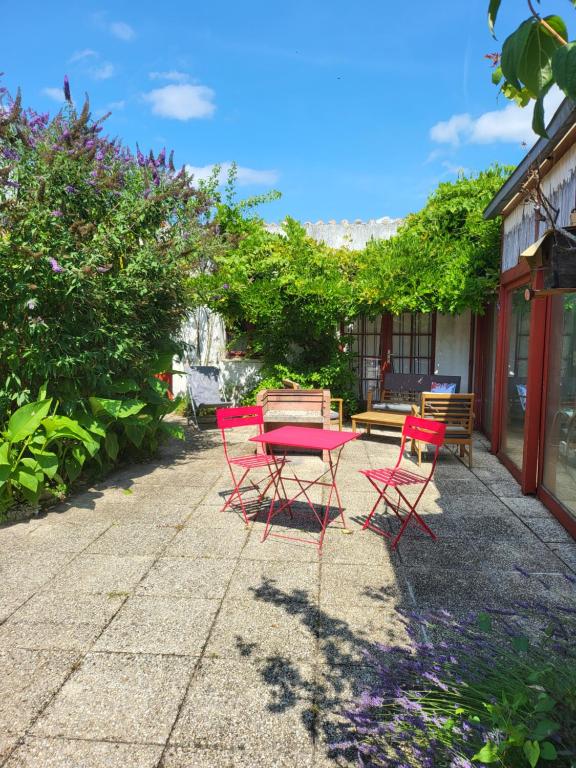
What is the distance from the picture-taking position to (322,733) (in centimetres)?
212

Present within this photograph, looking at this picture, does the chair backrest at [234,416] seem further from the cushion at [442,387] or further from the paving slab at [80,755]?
the cushion at [442,387]

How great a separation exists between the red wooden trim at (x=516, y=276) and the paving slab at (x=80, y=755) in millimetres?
5692

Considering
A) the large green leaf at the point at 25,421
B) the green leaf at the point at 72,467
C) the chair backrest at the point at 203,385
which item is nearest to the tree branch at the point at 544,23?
the large green leaf at the point at 25,421

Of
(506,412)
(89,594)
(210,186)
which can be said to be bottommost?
(89,594)

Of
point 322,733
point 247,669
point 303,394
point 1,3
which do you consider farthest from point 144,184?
point 322,733

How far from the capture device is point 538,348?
5.38 metres

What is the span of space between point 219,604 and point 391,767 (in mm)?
1512

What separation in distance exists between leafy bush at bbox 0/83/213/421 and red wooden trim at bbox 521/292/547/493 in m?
4.04

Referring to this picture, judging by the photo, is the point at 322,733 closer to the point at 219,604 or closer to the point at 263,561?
the point at 219,604

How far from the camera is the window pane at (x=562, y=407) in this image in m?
4.51

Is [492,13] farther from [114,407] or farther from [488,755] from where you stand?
[114,407]

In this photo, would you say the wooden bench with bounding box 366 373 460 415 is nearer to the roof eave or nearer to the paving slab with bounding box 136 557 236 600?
the roof eave

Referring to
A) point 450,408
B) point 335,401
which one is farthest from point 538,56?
point 335,401

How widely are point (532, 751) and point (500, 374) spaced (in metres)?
6.80
